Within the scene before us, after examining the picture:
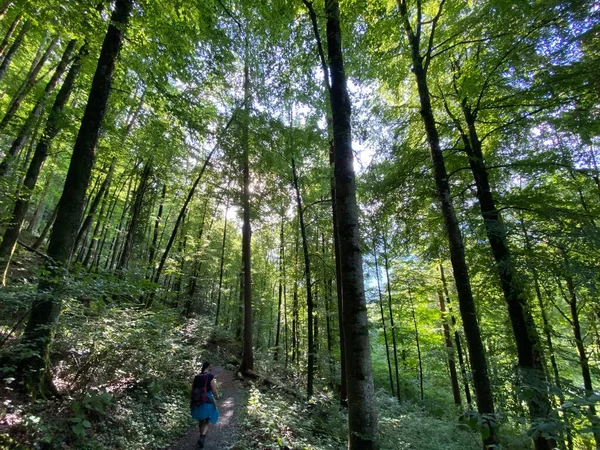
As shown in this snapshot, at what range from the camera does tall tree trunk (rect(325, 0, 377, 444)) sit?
2871 millimetres

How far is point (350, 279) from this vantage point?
324 centimetres

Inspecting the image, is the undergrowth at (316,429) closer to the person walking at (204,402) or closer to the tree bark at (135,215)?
the person walking at (204,402)

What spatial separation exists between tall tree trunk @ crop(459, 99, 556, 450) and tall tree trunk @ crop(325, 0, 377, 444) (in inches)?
136

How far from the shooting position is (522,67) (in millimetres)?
5652

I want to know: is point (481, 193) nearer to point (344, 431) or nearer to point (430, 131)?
point (430, 131)

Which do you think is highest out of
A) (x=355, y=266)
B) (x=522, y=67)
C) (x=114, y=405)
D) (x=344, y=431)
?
(x=522, y=67)

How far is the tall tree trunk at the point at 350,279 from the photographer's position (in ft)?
9.42

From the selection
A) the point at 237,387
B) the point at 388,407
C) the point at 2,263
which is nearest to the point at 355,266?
the point at 2,263

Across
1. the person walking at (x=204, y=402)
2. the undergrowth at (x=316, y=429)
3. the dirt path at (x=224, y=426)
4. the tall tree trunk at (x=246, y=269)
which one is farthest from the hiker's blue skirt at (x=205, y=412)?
the tall tree trunk at (x=246, y=269)

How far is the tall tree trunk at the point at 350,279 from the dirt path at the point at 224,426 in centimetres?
407

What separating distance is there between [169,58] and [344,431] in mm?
10424

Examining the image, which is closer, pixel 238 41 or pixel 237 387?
pixel 238 41

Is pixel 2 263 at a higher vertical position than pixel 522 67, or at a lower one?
lower

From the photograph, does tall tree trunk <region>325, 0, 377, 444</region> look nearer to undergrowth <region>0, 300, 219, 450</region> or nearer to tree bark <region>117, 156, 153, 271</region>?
undergrowth <region>0, 300, 219, 450</region>
